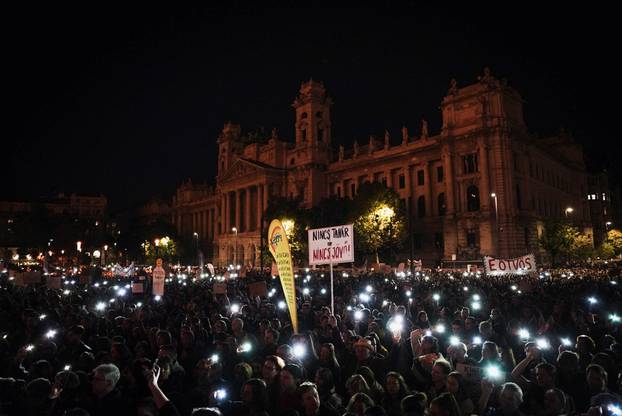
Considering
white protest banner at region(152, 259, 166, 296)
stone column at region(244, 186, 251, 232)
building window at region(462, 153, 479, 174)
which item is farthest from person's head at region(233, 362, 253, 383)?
stone column at region(244, 186, 251, 232)

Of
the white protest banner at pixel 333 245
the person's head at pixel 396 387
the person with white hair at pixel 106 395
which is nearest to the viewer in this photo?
Result: the person with white hair at pixel 106 395

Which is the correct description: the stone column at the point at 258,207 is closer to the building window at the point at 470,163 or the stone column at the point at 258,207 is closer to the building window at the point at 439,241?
the building window at the point at 439,241

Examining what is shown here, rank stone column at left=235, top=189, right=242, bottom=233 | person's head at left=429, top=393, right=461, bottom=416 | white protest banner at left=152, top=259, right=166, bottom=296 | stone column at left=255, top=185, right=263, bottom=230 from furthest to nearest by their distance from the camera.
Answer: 1. stone column at left=235, top=189, right=242, bottom=233
2. stone column at left=255, top=185, right=263, bottom=230
3. white protest banner at left=152, top=259, right=166, bottom=296
4. person's head at left=429, top=393, right=461, bottom=416

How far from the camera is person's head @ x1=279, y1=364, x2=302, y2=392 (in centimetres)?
559

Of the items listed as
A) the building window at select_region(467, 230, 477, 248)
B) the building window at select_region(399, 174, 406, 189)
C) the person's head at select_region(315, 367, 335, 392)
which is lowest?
the person's head at select_region(315, 367, 335, 392)

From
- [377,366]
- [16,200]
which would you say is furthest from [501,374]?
[16,200]

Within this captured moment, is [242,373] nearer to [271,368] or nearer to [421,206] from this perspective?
[271,368]

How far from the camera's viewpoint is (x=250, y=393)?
507 cm

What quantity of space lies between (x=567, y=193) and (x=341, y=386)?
72.6 meters

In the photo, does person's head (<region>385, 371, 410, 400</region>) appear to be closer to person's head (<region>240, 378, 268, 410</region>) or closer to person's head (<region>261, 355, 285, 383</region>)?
person's head (<region>261, 355, 285, 383</region>)

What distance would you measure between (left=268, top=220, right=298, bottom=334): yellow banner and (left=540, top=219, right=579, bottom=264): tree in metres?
47.9

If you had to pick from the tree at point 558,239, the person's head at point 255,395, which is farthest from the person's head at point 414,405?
the tree at point 558,239

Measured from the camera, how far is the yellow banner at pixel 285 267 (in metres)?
9.66

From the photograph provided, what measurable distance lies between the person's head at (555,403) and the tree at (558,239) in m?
51.2
